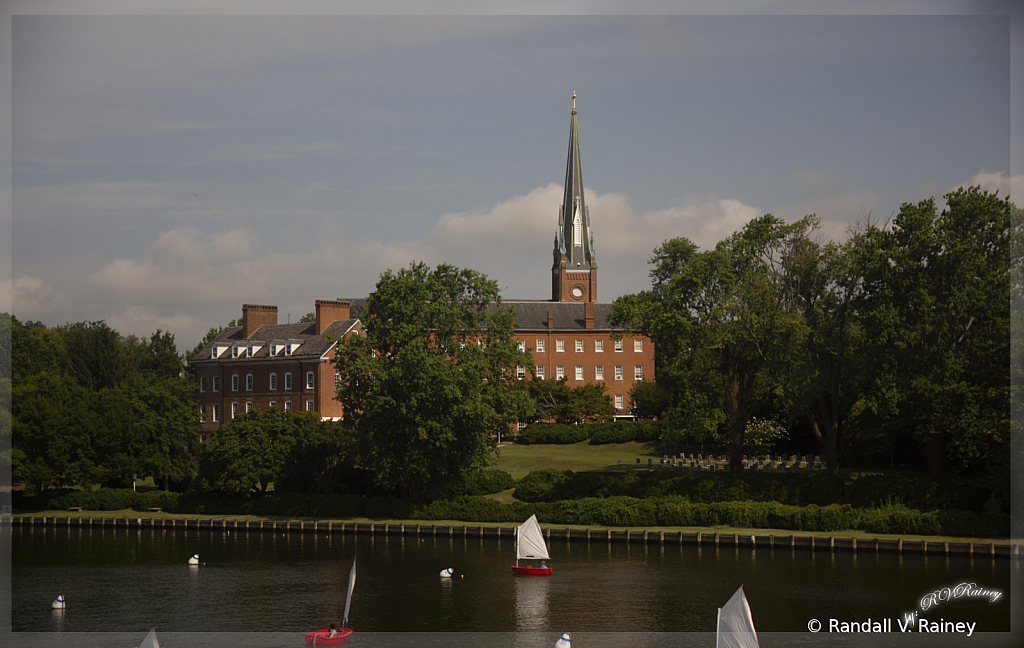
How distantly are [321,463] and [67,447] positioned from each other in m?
17.6

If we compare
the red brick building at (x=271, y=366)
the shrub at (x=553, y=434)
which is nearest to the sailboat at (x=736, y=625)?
the shrub at (x=553, y=434)

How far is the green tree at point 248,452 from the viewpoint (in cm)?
6744

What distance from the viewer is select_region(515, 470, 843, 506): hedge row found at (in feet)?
191

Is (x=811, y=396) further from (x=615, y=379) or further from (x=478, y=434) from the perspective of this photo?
(x=615, y=379)

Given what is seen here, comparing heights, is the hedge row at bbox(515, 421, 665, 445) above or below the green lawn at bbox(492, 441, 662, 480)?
above

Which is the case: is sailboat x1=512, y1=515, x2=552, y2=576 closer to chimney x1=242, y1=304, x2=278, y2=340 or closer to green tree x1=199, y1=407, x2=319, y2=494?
green tree x1=199, y1=407, x2=319, y2=494

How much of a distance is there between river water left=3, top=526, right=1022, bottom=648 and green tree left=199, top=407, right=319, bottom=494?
1042 cm

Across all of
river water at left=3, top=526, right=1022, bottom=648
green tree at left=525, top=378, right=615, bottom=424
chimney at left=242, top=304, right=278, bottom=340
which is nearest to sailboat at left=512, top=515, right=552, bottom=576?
river water at left=3, top=526, right=1022, bottom=648

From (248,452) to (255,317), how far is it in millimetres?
41280

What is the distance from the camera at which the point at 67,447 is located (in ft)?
232

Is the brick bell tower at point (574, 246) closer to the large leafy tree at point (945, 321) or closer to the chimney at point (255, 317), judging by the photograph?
the chimney at point (255, 317)

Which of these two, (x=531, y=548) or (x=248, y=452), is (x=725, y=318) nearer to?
(x=531, y=548)

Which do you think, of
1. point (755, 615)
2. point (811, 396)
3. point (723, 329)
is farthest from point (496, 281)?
point (755, 615)

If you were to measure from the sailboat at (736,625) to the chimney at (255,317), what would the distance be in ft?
291
